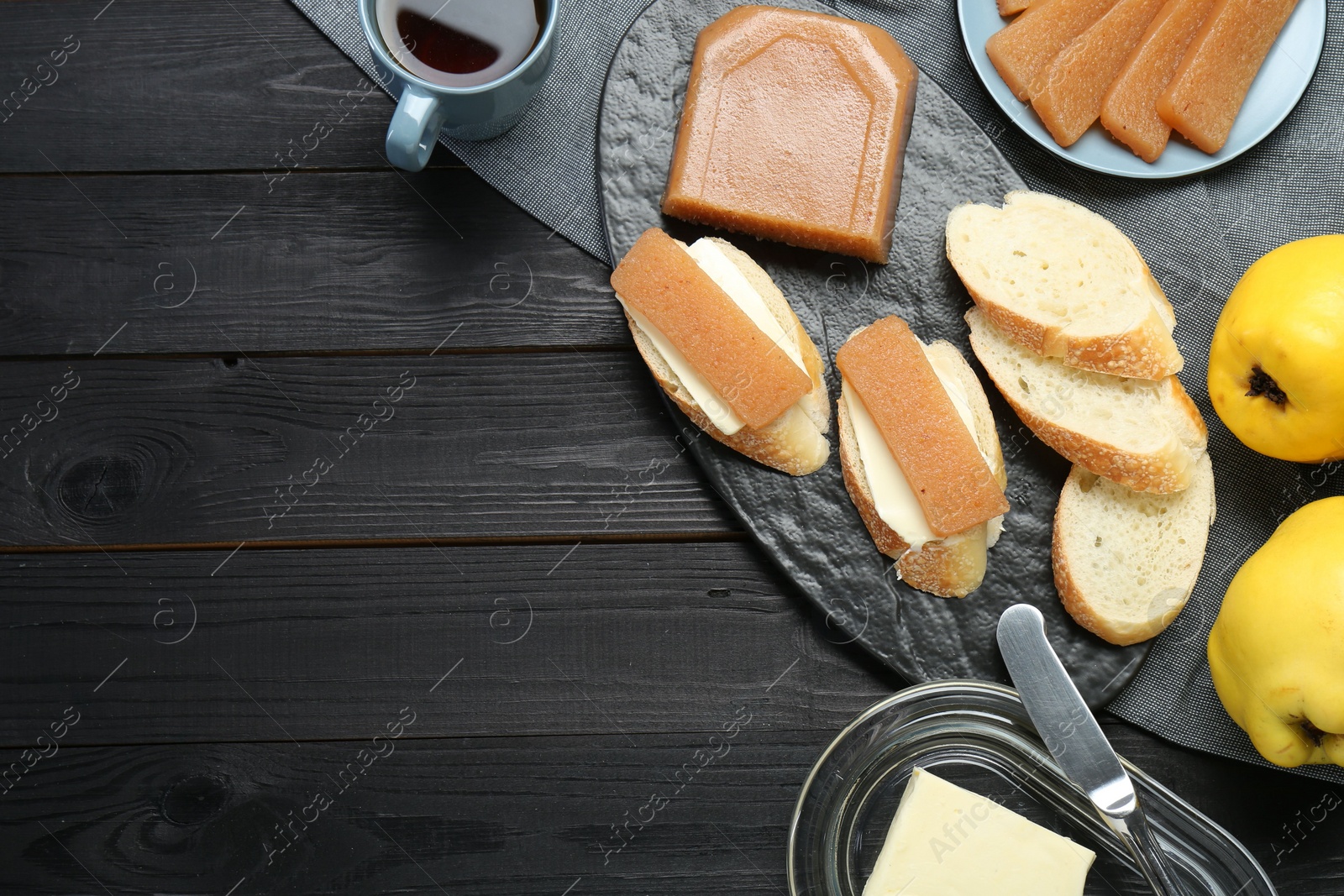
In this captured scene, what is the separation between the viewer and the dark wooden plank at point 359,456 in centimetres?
149

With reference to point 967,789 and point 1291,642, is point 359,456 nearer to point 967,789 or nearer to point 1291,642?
point 967,789

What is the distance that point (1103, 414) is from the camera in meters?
1.38

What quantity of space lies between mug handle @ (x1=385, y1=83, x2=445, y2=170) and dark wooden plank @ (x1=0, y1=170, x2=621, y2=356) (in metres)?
0.23

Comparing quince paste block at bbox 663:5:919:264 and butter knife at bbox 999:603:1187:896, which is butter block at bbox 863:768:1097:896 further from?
quince paste block at bbox 663:5:919:264

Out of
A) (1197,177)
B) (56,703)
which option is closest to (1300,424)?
(1197,177)

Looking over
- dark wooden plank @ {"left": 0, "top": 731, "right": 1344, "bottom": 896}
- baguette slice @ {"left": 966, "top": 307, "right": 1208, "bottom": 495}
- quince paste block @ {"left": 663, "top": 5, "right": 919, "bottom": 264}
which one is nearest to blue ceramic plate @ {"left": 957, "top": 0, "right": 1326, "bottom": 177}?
quince paste block @ {"left": 663, "top": 5, "right": 919, "bottom": 264}

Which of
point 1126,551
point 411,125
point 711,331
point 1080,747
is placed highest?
point 411,125

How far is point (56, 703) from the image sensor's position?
4.84 feet

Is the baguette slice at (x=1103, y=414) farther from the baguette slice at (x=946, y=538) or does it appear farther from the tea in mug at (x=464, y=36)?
the tea in mug at (x=464, y=36)

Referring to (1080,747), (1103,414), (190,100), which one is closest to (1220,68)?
(1103,414)

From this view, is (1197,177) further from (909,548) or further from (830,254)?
(909,548)

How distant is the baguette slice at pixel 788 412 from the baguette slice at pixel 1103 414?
0.87ft

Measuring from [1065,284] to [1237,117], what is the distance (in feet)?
1.37

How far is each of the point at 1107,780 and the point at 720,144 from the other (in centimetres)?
109
